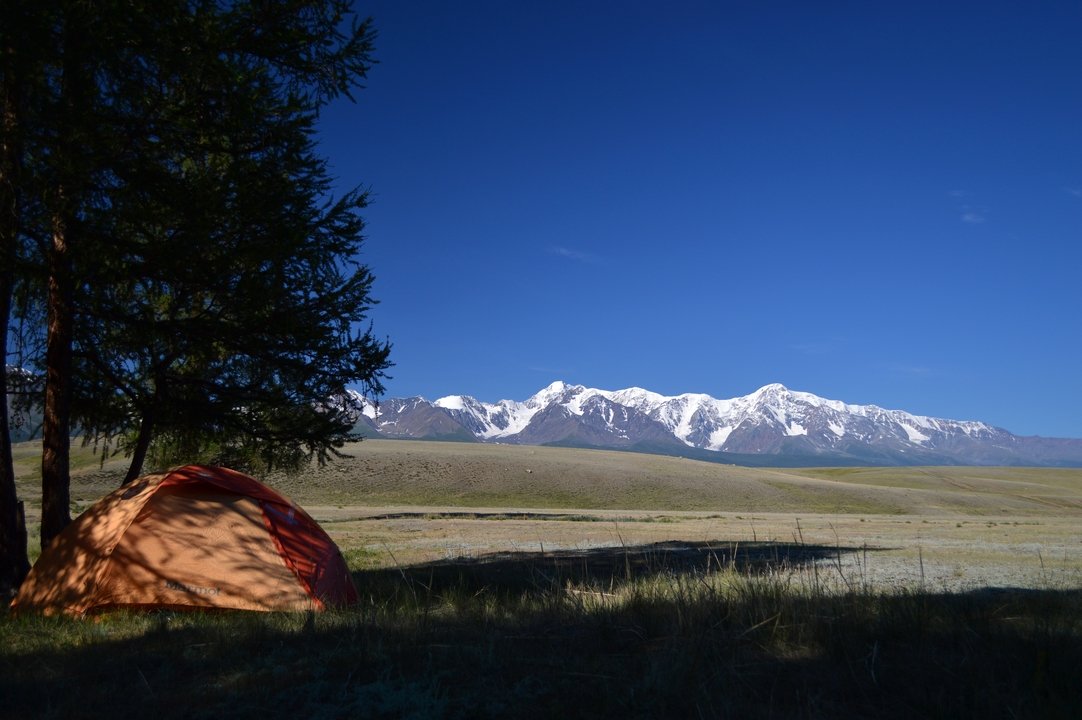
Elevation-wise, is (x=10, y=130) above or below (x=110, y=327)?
above

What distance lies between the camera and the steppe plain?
598 inches

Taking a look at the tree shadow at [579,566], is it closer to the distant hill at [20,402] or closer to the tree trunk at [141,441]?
Result: the tree trunk at [141,441]

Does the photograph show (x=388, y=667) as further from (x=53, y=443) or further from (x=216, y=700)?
(x=53, y=443)

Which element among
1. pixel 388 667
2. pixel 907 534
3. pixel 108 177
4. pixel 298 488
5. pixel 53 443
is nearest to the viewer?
pixel 388 667

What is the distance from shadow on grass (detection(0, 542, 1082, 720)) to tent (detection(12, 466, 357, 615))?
2.62ft

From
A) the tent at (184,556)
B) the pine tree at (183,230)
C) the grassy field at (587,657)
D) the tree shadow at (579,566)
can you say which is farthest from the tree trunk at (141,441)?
the grassy field at (587,657)

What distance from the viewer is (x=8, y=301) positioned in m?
9.80

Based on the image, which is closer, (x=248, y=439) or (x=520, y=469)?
(x=248, y=439)

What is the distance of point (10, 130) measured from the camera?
8492 mm

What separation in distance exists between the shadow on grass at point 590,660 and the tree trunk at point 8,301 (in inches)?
97.5

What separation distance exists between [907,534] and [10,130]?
26.5m

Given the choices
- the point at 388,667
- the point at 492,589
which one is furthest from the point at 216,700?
the point at 492,589

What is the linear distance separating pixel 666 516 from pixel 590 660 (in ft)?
122

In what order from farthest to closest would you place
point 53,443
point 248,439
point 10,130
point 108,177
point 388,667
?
point 248,439 < point 53,443 < point 108,177 < point 10,130 < point 388,667
